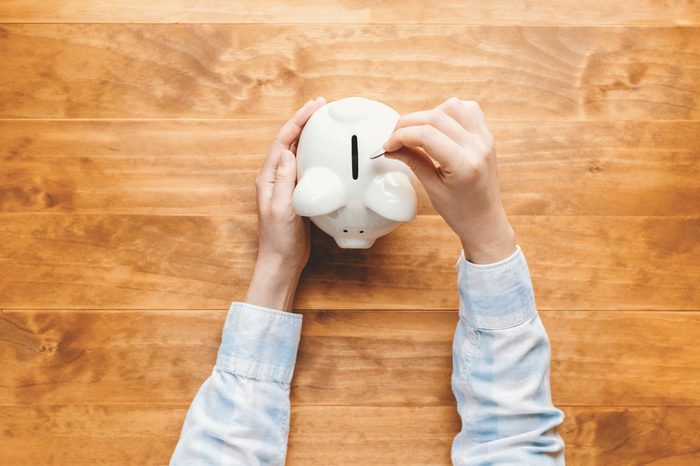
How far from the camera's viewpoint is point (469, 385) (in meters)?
0.77

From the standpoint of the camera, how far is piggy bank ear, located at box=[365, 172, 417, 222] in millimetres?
688

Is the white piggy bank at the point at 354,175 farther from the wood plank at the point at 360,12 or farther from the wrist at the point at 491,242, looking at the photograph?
the wood plank at the point at 360,12

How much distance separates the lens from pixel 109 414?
869 millimetres

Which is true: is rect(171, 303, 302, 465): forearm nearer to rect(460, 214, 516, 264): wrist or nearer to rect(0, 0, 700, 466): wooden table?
rect(0, 0, 700, 466): wooden table

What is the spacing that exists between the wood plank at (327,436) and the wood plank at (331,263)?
154 mm

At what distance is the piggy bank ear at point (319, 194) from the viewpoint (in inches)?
27.0

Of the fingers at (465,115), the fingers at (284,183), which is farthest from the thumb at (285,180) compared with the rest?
the fingers at (465,115)

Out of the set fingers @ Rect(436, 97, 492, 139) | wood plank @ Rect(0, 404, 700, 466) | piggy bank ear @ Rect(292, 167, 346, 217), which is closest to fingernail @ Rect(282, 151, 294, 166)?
piggy bank ear @ Rect(292, 167, 346, 217)

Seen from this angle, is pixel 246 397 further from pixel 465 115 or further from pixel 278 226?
pixel 465 115

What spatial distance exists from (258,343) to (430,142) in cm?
36

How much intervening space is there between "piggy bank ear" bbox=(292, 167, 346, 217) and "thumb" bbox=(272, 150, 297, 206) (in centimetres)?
10

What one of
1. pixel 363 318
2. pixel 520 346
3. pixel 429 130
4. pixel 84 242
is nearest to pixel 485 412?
pixel 520 346

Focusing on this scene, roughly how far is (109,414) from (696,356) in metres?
0.87

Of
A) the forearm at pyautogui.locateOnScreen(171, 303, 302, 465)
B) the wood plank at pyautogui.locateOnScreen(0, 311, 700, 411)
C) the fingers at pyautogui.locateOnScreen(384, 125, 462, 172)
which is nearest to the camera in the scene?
the fingers at pyautogui.locateOnScreen(384, 125, 462, 172)
